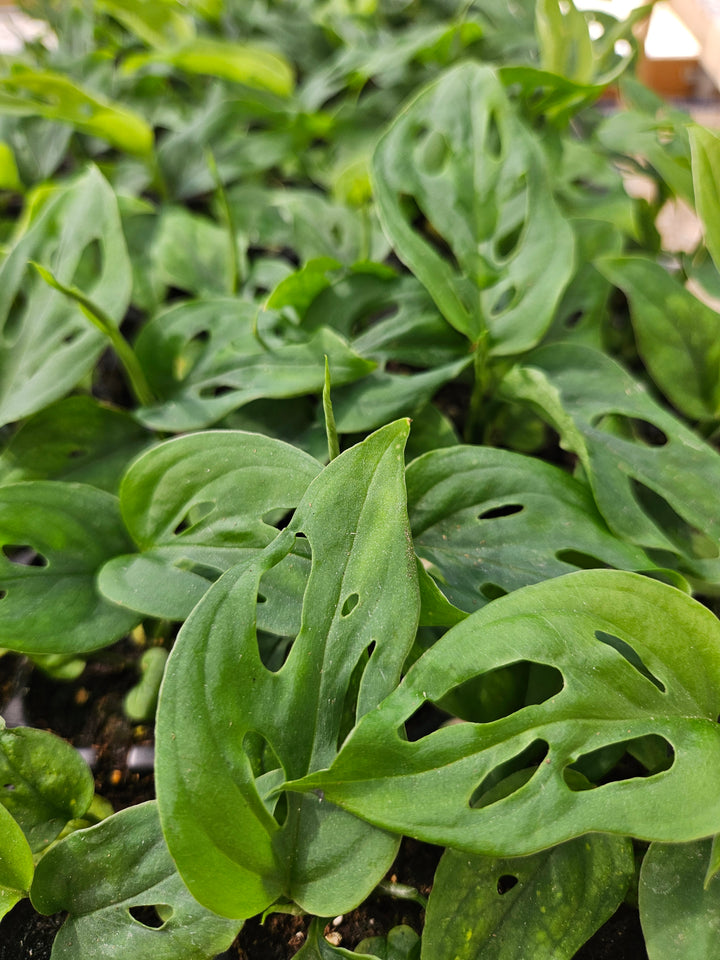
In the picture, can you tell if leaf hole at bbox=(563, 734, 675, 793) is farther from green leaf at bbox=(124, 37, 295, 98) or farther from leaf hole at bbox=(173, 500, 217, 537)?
green leaf at bbox=(124, 37, 295, 98)

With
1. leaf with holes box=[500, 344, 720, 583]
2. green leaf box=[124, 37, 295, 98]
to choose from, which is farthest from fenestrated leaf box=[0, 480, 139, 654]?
green leaf box=[124, 37, 295, 98]

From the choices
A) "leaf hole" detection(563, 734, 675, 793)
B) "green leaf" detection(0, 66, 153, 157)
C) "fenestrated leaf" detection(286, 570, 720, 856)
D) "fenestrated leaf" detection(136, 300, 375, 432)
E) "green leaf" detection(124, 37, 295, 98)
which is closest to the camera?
"fenestrated leaf" detection(286, 570, 720, 856)

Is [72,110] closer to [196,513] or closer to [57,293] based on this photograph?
[57,293]

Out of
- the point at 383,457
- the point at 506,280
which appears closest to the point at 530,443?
the point at 506,280

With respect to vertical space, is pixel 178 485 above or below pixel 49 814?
above

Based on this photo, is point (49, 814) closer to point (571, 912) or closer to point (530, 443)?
point (571, 912)

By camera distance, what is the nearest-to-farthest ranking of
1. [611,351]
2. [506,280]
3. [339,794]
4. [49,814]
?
[339,794]
[49,814]
[506,280]
[611,351]
